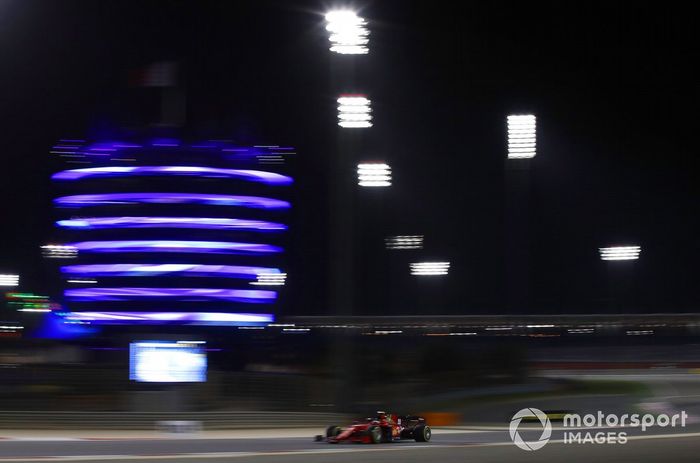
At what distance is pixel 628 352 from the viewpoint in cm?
4750

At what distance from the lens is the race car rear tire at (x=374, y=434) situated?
15461mm

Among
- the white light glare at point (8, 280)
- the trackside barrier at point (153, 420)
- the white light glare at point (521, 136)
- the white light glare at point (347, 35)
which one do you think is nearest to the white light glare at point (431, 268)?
the white light glare at point (521, 136)

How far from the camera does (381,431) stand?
15.8 meters

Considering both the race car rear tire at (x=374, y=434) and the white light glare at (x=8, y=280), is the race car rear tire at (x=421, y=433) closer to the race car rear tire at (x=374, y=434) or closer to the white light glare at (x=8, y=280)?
the race car rear tire at (x=374, y=434)

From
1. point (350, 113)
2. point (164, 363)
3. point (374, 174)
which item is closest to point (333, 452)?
point (350, 113)

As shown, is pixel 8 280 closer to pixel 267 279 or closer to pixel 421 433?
pixel 267 279

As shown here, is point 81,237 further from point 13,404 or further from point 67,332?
point 13,404

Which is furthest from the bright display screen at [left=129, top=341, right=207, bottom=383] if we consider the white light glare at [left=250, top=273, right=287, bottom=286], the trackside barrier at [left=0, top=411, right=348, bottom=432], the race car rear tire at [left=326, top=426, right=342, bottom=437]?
the race car rear tire at [left=326, top=426, right=342, bottom=437]

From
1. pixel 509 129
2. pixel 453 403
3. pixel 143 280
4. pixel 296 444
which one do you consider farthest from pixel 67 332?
pixel 296 444

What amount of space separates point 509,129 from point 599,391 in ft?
32.8

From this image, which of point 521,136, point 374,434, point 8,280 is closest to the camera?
point 374,434

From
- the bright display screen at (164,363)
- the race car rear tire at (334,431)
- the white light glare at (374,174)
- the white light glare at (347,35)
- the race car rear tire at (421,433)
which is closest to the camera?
the race car rear tire at (334,431)

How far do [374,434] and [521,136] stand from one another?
18.1 metres

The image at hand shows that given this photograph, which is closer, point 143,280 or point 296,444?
point 296,444
